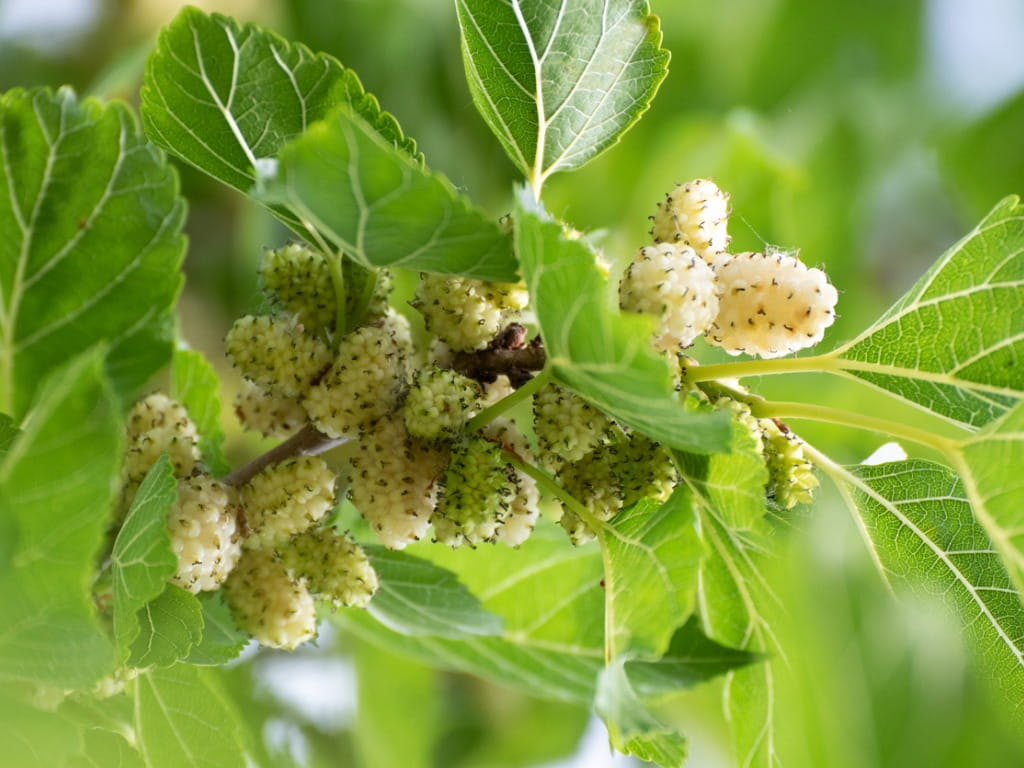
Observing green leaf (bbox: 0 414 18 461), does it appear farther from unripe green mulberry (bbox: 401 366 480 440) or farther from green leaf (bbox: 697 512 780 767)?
green leaf (bbox: 697 512 780 767)

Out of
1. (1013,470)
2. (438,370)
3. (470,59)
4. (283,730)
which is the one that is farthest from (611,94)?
(283,730)

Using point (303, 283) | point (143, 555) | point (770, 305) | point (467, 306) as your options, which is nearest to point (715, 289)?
point (770, 305)

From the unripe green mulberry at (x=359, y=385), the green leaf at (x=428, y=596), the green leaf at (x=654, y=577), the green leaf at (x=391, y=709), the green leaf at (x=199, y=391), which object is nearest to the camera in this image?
the green leaf at (x=654, y=577)

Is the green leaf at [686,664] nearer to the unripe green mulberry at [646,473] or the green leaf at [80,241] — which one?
the unripe green mulberry at [646,473]

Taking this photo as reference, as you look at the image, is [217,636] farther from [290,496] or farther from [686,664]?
[686,664]

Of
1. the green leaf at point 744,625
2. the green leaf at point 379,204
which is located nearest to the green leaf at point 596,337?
the green leaf at point 379,204

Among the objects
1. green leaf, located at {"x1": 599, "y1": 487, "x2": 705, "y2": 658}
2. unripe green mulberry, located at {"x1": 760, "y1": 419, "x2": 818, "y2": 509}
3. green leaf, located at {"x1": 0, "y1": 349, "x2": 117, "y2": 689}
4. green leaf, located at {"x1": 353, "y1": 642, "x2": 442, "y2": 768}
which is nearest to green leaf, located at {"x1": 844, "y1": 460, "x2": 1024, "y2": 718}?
unripe green mulberry, located at {"x1": 760, "y1": 419, "x2": 818, "y2": 509}
